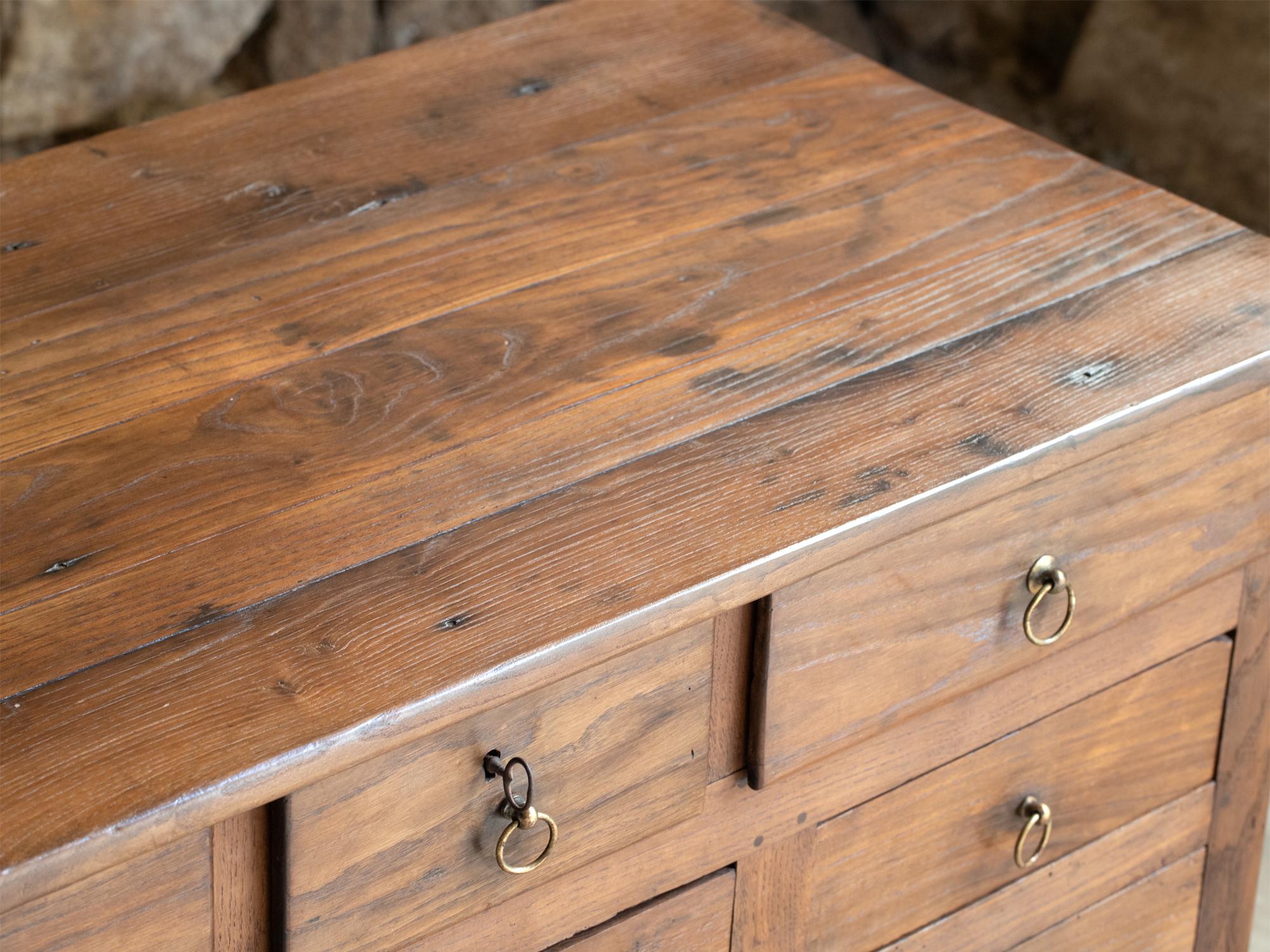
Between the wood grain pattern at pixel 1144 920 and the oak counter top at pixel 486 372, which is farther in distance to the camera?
the wood grain pattern at pixel 1144 920

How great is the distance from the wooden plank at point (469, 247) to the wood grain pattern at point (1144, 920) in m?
0.46

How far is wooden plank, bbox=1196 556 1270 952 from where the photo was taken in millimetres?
1028

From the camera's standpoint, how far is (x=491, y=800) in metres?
0.73

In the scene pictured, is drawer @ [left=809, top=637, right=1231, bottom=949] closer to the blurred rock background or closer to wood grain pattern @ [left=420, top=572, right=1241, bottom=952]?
wood grain pattern @ [left=420, top=572, right=1241, bottom=952]

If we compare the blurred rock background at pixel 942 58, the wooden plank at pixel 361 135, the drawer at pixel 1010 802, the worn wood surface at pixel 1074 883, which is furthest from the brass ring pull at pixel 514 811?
the blurred rock background at pixel 942 58

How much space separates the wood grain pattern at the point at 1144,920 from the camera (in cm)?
107

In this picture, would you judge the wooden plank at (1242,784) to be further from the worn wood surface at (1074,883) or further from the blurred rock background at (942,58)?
the blurred rock background at (942,58)

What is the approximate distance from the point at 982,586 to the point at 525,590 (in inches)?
11.0

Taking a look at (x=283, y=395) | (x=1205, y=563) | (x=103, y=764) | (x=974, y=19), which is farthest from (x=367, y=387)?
(x=974, y=19)

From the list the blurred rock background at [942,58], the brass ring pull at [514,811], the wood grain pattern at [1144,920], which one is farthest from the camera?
the blurred rock background at [942,58]

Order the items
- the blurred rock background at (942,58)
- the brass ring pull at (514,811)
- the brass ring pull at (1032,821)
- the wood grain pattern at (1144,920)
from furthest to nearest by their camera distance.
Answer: the blurred rock background at (942,58) < the wood grain pattern at (1144,920) < the brass ring pull at (1032,821) < the brass ring pull at (514,811)

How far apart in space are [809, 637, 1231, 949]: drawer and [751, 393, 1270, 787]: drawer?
0.22 ft

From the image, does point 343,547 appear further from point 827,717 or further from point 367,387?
point 827,717

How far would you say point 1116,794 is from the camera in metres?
1.02
